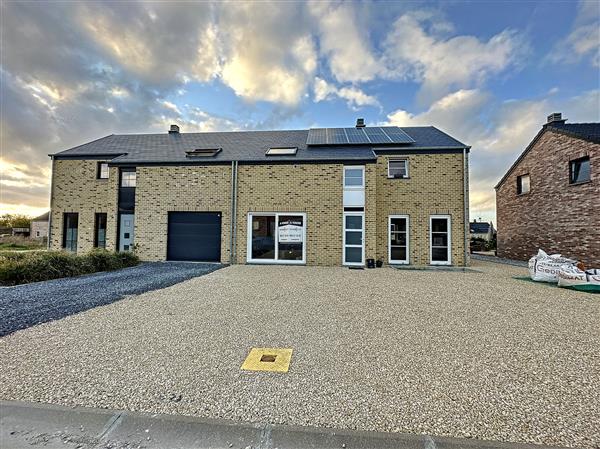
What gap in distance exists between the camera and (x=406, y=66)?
40.7 ft

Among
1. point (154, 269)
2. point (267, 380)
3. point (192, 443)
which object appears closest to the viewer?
point (192, 443)

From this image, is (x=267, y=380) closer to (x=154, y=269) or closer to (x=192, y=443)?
(x=192, y=443)

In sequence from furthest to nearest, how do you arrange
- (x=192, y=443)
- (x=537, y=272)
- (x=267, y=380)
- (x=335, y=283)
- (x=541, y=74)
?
(x=541, y=74) → (x=537, y=272) → (x=335, y=283) → (x=267, y=380) → (x=192, y=443)

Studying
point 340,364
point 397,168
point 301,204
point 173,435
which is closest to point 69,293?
point 173,435

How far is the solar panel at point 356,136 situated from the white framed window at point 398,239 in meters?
3.97

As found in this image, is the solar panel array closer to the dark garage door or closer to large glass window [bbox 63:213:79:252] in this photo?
the dark garage door

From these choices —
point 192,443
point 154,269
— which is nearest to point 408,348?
point 192,443

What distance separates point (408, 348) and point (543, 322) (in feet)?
9.88

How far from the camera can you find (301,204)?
11.9 m

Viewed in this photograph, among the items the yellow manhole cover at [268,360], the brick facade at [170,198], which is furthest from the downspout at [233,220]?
the yellow manhole cover at [268,360]

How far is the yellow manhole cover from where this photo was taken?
2.96 m

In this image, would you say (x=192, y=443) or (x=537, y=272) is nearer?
(x=192, y=443)

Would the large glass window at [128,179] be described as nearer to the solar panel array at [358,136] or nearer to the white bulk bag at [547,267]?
the solar panel array at [358,136]

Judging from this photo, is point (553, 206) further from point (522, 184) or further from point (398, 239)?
point (398, 239)
